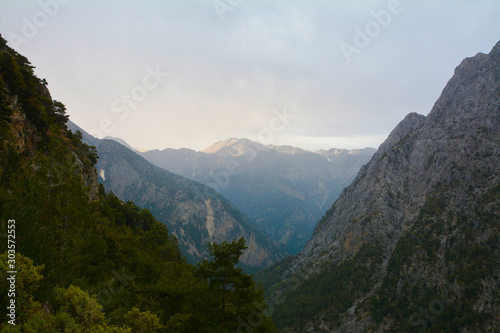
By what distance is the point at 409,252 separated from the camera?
13812cm

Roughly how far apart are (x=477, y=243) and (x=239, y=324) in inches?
5515

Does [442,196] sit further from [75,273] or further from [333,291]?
[75,273]

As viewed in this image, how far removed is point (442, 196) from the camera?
14262cm

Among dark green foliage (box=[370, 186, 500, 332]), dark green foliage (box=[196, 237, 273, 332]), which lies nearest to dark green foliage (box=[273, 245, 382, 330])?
dark green foliage (box=[370, 186, 500, 332])

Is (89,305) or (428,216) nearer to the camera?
(89,305)

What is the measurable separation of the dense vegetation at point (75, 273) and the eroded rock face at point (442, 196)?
123438 millimetres

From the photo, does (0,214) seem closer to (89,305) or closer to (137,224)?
(89,305)

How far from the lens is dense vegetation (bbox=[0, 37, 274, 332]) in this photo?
14.6m

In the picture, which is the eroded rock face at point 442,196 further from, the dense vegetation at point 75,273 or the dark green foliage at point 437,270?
the dense vegetation at point 75,273

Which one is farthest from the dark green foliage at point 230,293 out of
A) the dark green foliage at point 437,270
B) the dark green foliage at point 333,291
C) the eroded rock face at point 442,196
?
the dark green foliage at point 333,291

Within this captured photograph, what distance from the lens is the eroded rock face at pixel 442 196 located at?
11919 centimetres

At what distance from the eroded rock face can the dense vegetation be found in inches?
4860

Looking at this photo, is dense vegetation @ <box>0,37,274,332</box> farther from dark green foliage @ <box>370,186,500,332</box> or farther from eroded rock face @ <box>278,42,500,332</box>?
dark green foliage @ <box>370,186,500,332</box>

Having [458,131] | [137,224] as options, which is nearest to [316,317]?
[137,224]
